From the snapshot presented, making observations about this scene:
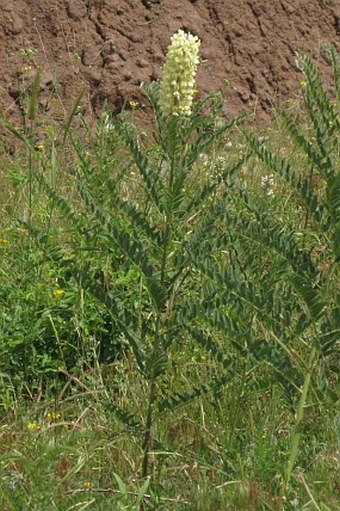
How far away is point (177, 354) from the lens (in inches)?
182

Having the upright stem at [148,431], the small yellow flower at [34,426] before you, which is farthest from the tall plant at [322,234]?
the small yellow flower at [34,426]

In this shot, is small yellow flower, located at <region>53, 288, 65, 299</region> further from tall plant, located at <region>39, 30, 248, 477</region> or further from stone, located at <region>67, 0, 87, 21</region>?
stone, located at <region>67, 0, 87, 21</region>

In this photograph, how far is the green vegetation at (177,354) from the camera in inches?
137

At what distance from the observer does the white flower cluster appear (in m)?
3.40

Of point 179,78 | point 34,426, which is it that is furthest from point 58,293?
point 179,78

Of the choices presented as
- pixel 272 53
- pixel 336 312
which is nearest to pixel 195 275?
pixel 336 312

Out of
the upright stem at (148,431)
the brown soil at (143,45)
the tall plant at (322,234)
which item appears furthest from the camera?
the brown soil at (143,45)

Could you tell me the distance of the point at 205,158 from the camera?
6738 mm

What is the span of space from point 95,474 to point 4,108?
3961 mm

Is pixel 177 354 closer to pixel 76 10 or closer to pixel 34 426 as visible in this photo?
pixel 34 426

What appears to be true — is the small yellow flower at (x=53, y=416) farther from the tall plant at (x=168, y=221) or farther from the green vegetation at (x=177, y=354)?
the tall plant at (x=168, y=221)

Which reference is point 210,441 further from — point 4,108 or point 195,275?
point 4,108

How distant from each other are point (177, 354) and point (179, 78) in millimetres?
1494

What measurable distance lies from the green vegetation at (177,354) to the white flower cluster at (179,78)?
69 millimetres
